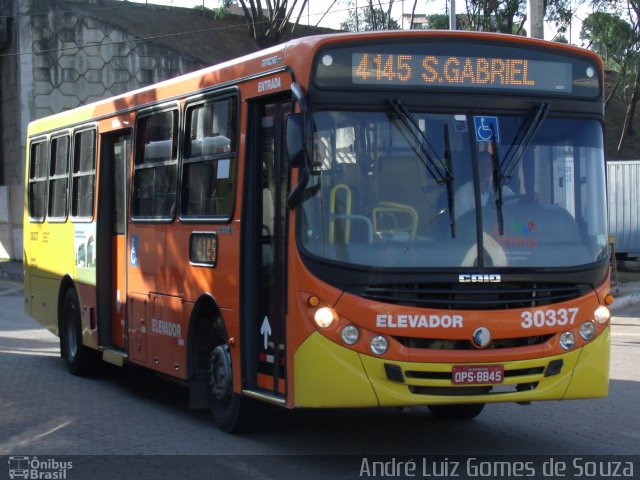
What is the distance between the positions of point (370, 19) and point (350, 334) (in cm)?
3111

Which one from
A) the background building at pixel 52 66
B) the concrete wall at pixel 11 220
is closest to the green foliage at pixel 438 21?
the background building at pixel 52 66

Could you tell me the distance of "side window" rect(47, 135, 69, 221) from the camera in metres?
13.0

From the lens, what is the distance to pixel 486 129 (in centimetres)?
756

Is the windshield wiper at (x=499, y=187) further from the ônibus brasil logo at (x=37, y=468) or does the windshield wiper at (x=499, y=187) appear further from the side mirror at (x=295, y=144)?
the ônibus brasil logo at (x=37, y=468)

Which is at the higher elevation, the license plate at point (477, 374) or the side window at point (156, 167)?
the side window at point (156, 167)

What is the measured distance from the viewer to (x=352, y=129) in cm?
737

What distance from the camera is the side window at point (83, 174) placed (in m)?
12.0

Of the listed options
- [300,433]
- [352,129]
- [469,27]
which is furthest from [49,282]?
[469,27]

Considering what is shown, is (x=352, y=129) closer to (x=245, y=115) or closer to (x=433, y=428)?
(x=245, y=115)

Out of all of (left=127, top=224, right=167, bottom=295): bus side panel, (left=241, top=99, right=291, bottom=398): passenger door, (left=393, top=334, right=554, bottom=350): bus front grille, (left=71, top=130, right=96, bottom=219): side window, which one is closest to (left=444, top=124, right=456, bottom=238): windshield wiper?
(left=393, top=334, right=554, bottom=350): bus front grille

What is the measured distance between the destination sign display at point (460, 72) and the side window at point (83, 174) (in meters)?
5.34

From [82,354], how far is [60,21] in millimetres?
22778

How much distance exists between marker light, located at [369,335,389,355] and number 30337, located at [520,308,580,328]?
3.29 feet

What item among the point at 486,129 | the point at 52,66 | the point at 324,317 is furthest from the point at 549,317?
the point at 52,66
